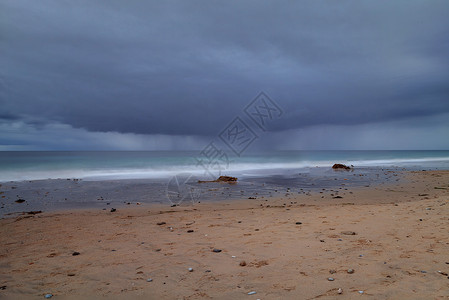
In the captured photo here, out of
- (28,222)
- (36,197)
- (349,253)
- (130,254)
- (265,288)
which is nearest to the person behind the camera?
(265,288)

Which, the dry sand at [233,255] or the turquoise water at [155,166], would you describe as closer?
the dry sand at [233,255]

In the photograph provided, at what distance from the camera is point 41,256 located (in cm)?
512

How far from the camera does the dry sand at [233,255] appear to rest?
11.9 ft

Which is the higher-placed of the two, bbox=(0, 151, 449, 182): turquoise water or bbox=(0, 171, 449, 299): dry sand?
bbox=(0, 151, 449, 182): turquoise water

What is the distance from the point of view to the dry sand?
3.64 m

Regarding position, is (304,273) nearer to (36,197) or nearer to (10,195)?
(36,197)

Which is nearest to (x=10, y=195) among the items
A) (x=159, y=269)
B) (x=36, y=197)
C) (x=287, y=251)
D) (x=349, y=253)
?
(x=36, y=197)

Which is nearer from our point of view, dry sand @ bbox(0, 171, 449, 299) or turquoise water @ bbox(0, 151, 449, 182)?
dry sand @ bbox(0, 171, 449, 299)

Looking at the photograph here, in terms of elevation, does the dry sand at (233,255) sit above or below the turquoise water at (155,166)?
below

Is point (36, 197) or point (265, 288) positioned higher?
point (36, 197)

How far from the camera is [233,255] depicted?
16.0 feet

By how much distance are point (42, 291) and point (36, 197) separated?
35.4ft

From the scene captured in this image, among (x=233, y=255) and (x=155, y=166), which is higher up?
(x=155, y=166)

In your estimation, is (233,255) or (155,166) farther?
(155,166)
